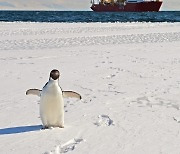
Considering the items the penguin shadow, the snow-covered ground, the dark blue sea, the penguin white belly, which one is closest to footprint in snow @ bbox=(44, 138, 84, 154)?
the snow-covered ground

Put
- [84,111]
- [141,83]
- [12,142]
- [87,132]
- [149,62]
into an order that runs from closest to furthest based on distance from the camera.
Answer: [12,142]
[87,132]
[84,111]
[141,83]
[149,62]

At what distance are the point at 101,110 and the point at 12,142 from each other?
4.15 ft

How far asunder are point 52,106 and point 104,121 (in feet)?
2.03

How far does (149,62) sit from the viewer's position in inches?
288

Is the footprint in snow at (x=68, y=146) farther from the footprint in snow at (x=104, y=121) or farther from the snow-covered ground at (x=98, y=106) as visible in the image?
the footprint in snow at (x=104, y=121)

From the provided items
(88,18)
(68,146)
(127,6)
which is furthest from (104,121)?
(127,6)

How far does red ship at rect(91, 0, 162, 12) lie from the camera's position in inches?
2586

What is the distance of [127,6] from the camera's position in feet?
223

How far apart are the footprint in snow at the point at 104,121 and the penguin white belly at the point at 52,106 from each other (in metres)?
0.40

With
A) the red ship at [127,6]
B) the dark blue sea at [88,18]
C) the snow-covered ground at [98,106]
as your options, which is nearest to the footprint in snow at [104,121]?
the snow-covered ground at [98,106]

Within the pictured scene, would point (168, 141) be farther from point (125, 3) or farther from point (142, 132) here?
point (125, 3)

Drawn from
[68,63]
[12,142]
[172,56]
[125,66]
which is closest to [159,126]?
[12,142]

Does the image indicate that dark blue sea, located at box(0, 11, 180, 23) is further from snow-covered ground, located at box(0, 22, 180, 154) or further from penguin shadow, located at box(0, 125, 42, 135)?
penguin shadow, located at box(0, 125, 42, 135)

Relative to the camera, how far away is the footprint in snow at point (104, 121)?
10.6 feet
